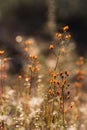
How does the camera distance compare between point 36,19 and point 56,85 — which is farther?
point 36,19

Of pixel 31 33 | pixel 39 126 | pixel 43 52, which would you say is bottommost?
pixel 39 126

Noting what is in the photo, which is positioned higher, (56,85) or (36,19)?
(36,19)

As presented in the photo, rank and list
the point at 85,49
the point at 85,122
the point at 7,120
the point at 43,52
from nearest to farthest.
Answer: the point at 7,120 < the point at 85,122 < the point at 43,52 < the point at 85,49

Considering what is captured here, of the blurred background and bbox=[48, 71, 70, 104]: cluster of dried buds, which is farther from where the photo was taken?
the blurred background

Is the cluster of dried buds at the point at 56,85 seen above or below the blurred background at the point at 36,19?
below

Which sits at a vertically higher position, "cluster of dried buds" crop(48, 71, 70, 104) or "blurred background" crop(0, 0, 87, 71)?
"blurred background" crop(0, 0, 87, 71)

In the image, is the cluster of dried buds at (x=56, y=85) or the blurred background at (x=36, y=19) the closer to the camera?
the cluster of dried buds at (x=56, y=85)

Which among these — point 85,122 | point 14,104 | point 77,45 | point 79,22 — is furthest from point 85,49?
point 14,104

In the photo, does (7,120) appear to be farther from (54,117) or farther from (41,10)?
(41,10)
